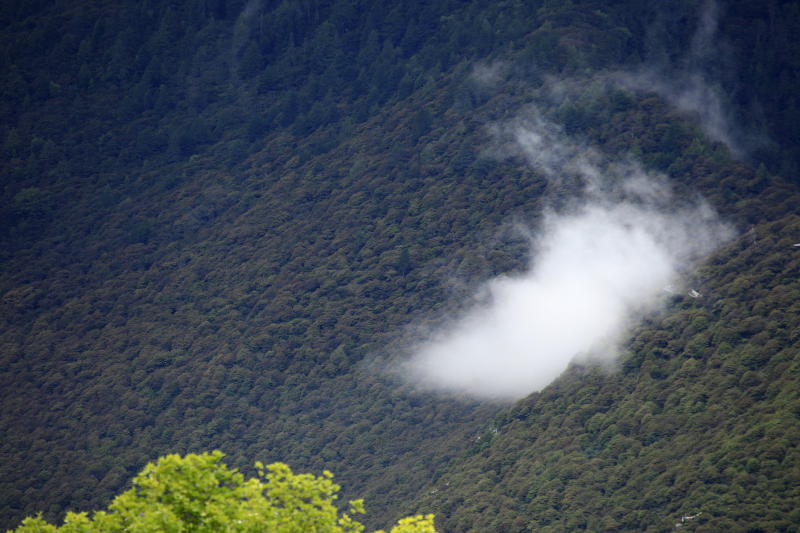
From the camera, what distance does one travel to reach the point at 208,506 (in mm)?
42969

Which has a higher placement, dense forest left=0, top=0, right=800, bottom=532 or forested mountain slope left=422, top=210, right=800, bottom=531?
dense forest left=0, top=0, right=800, bottom=532

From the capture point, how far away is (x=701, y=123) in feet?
576

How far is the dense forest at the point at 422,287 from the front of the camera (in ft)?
404

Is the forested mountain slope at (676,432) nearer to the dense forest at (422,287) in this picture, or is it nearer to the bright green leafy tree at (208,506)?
the dense forest at (422,287)

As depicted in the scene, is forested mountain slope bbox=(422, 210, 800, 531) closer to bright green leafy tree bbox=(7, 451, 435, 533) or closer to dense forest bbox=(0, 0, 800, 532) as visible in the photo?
dense forest bbox=(0, 0, 800, 532)

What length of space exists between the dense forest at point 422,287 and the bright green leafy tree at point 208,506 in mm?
70829

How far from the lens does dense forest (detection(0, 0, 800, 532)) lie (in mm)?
123000

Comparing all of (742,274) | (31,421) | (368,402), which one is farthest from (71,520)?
(31,421)

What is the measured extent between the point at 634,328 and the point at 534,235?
3566cm

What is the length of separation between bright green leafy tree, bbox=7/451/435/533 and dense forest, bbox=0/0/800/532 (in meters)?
70.8

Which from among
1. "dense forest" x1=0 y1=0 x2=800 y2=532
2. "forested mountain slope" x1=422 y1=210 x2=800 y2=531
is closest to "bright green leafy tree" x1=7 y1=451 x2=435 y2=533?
"forested mountain slope" x1=422 y1=210 x2=800 y2=531

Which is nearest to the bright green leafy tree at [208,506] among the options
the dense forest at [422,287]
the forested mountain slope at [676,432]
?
the forested mountain slope at [676,432]

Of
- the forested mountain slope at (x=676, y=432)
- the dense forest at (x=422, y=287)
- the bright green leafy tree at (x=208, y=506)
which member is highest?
the dense forest at (x=422, y=287)

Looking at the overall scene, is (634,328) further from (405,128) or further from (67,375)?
(67,375)
